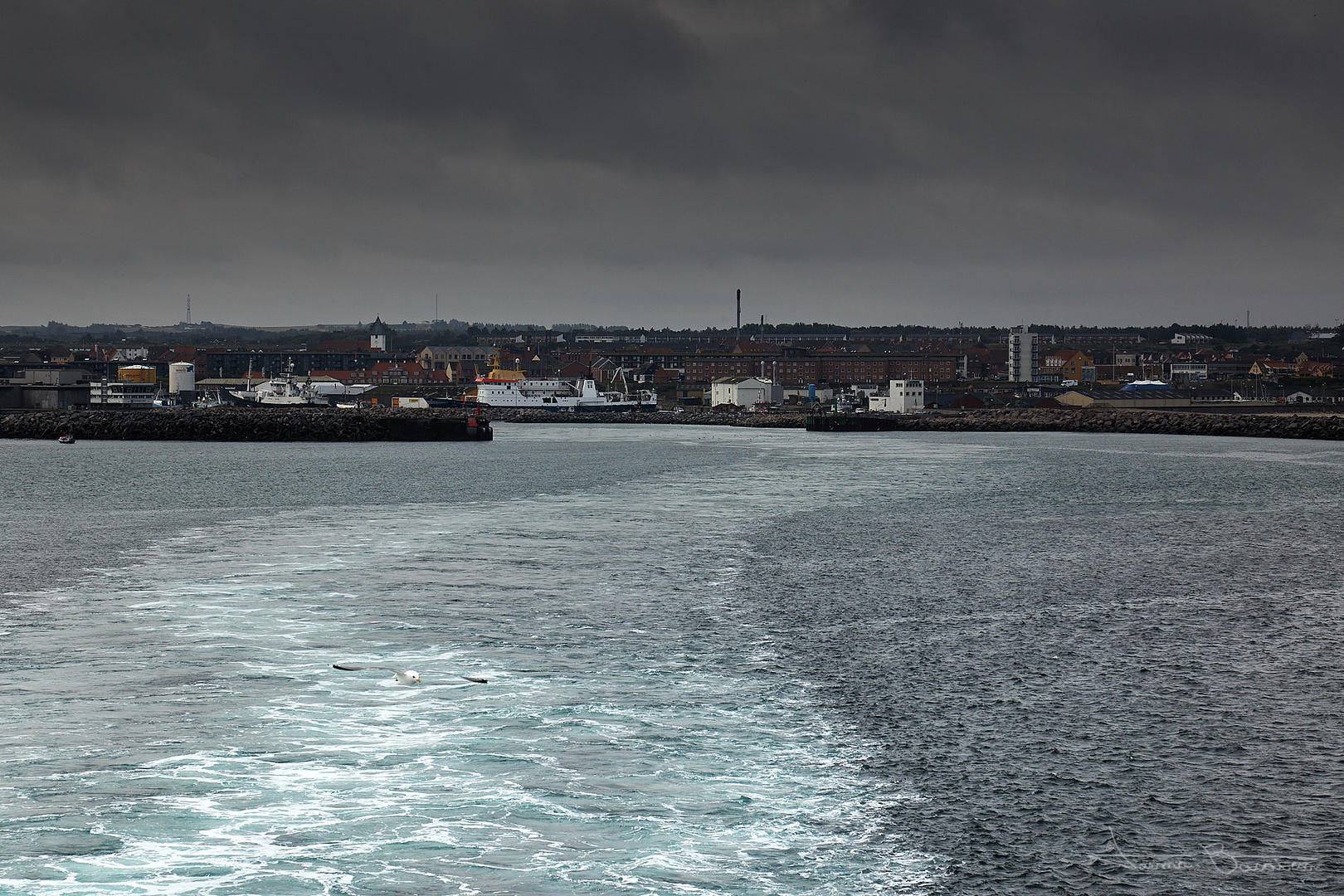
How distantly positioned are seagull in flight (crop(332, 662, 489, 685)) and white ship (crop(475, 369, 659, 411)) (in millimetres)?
108757

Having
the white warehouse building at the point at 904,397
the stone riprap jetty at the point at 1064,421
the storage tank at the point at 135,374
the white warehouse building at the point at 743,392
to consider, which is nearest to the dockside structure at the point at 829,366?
the white warehouse building at the point at 743,392

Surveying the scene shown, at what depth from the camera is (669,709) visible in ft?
36.5

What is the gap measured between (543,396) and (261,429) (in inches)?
2074

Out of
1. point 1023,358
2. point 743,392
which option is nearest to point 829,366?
point 1023,358

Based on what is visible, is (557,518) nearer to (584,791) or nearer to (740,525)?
(740,525)

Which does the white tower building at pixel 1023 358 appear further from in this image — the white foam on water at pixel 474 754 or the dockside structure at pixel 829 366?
the white foam on water at pixel 474 754

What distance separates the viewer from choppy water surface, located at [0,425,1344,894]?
762 centimetres

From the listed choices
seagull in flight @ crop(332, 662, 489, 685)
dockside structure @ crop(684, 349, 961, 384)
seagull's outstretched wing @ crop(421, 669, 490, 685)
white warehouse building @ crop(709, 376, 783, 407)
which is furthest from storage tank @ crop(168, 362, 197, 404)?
seagull's outstretched wing @ crop(421, 669, 490, 685)

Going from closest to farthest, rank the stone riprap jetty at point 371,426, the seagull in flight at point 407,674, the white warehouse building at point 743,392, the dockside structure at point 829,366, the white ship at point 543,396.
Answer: the seagull in flight at point 407,674 < the stone riprap jetty at point 371,426 < the white ship at point 543,396 < the white warehouse building at point 743,392 < the dockside structure at point 829,366

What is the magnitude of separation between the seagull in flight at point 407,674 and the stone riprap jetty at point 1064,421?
247ft

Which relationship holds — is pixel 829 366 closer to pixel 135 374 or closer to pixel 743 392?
pixel 743 392

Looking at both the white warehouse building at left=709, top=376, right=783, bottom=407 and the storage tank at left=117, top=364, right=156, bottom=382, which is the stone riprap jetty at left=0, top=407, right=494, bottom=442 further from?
the white warehouse building at left=709, top=376, right=783, bottom=407

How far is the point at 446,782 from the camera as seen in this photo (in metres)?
9.02

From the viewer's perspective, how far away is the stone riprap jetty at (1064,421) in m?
78.0
